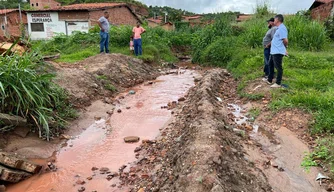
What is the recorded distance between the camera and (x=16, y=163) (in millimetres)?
3705

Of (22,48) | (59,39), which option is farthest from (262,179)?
(59,39)

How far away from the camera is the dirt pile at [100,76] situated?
6.69 m

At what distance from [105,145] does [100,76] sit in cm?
384

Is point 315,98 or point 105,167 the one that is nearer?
point 105,167

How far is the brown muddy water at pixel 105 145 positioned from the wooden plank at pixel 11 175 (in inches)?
3.0

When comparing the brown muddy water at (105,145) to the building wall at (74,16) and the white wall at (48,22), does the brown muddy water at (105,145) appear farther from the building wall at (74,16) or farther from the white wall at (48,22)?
the white wall at (48,22)

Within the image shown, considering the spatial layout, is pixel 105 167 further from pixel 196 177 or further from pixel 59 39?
pixel 59 39

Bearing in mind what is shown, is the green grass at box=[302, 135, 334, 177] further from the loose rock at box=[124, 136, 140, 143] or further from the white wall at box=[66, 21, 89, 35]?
the white wall at box=[66, 21, 89, 35]

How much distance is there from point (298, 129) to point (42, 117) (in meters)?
Answer: 4.29

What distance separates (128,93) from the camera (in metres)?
8.12

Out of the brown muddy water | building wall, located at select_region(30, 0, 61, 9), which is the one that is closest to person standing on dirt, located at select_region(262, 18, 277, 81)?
the brown muddy water

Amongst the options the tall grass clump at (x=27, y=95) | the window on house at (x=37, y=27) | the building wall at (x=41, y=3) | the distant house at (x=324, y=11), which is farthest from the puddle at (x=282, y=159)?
the building wall at (x=41, y=3)

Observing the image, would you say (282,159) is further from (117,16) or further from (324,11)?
(117,16)

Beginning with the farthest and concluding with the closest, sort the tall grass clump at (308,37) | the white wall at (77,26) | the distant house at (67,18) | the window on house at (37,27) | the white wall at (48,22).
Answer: the window on house at (37,27) < the white wall at (48,22) < the white wall at (77,26) < the distant house at (67,18) < the tall grass clump at (308,37)
